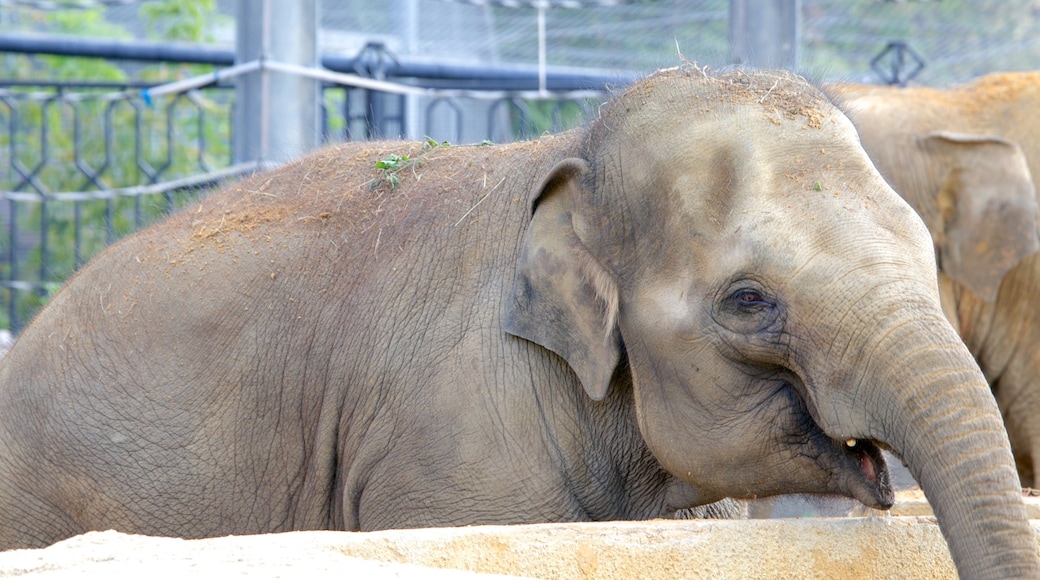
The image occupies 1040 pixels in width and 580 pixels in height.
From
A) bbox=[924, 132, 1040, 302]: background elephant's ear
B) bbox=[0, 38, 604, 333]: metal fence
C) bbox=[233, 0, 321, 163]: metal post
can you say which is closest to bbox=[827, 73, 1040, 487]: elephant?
bbox=[924, 132, 1040, 302]: background elephant's ear

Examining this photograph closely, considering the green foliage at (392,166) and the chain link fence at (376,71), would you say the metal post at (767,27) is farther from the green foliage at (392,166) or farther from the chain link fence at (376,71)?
the green foliage at (392,166)

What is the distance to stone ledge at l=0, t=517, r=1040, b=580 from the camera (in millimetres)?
2443

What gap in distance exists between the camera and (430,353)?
10.9 feet

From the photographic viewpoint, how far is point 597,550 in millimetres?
2727

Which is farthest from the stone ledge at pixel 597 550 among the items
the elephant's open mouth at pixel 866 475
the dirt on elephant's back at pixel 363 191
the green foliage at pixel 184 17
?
the green foliage at pixel 184 17

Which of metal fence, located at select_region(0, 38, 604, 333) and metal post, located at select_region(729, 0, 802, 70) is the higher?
metal post, located at select_region(729, 0, 802, 70)

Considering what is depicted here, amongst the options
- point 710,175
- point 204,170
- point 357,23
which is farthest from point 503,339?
point 357,23

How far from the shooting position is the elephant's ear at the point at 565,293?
308cm

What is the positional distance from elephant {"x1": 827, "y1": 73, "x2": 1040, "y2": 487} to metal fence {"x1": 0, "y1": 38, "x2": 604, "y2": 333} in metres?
2.17

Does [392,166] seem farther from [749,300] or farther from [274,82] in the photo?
[274,82]

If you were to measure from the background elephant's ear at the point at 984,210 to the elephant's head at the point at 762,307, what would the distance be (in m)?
4.14

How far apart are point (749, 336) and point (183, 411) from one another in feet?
5.17

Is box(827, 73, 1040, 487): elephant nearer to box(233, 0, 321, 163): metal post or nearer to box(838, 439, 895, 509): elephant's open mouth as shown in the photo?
box(233, 0, 321, 163): metal post

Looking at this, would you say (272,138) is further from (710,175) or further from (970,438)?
(970,438)
